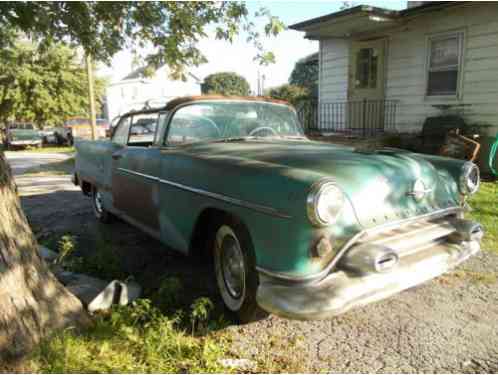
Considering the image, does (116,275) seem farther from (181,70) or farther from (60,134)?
(60,134)

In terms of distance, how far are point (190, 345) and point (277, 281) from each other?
671 mm

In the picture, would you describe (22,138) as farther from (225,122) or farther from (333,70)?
(225,122)

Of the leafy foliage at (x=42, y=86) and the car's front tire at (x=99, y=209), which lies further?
the leafy foliage at (x=42, y=86)

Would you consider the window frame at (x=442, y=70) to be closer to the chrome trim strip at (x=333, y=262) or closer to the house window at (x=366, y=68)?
the house window at (x=366, y=68)

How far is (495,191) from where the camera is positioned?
6.56 m

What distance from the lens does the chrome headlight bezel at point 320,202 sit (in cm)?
221

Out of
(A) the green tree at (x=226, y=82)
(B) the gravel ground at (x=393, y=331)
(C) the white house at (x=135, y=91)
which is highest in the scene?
(A) the green tree at (x=226, y=82)

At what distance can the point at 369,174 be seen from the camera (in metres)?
2.57

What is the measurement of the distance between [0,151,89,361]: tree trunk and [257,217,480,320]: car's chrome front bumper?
1220mm

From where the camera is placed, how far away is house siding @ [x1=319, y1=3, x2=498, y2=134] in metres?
7.86

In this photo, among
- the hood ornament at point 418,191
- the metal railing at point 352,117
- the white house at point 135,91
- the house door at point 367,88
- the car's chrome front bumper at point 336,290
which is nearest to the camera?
the car's chrome front bumper at point 336,290

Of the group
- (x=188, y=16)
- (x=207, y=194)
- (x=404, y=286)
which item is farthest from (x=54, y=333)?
(x=188, y=16)

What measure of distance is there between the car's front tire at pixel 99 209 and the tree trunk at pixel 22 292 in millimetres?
2680

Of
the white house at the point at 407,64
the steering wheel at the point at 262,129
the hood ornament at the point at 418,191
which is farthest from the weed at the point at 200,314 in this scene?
the white house at the point at 407,64
